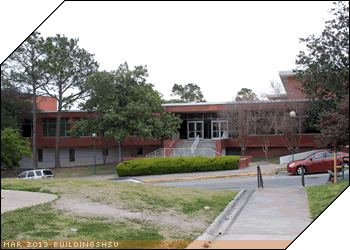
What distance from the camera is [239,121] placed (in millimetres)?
24719

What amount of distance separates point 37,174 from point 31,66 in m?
2.43

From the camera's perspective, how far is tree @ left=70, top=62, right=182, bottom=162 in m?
8.03

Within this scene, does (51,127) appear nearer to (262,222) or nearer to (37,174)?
(37,174)

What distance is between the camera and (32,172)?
252 inches

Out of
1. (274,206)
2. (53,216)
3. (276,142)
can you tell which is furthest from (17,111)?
(276,142)

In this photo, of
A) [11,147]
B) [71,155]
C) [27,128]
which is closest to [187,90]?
[71,155]

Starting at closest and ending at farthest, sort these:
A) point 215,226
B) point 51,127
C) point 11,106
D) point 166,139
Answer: point 11,106 < point 215,226 < point 51,127 < point 166,139

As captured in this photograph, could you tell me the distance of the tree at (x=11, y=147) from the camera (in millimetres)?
4792

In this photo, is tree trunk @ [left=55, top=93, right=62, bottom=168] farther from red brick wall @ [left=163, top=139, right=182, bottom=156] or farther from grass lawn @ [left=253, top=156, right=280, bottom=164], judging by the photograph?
red brick wall @ [left=163, top=139, right=182, bottom=156]

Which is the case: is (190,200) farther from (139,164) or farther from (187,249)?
(139,164)

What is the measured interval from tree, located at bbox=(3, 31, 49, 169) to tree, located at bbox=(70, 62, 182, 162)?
1114 millimetres

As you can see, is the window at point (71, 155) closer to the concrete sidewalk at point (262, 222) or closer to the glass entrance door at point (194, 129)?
the concrete sidewalk at point (262, 222)

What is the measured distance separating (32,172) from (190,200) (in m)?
3.99

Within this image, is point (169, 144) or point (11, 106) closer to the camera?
point (11, 106)
